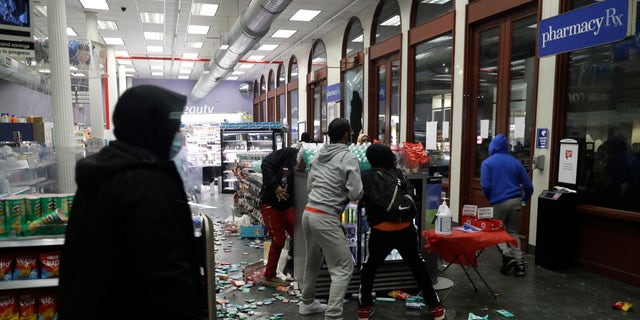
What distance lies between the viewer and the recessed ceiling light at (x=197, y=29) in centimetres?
1154

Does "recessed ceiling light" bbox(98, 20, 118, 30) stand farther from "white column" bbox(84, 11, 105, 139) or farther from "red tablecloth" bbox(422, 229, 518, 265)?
"red tablecloth" bbox(422, 229, 518, 265)

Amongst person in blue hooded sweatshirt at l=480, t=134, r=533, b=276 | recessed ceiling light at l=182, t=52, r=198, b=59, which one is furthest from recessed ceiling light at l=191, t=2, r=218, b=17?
person in blue hooded sweatshirt at l=480, t=134, r=533, b=276

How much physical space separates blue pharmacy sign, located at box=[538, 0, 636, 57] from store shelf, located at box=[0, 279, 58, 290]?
4502mm

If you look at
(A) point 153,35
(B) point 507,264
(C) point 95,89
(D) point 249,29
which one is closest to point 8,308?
(B) point 507,264

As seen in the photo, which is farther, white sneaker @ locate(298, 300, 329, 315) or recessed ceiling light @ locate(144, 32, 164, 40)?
recessed ceiling light @ locate(144, 32, 164, 40)

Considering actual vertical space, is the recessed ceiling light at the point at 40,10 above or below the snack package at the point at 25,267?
above

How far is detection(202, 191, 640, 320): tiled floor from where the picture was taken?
376 cm

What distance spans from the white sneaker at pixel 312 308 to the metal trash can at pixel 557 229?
2.84 metres

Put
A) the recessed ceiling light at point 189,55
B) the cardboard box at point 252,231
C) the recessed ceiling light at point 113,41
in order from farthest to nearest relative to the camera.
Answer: the recessed ceiling light at point 189,55, the recessed ceiling light at point 113,41, the cardboard box at point 252,231

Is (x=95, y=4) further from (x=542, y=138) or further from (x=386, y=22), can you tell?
(x=542, y=138)

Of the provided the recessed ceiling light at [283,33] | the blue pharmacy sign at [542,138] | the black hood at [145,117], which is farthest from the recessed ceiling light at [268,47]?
the black hood at [145,117]

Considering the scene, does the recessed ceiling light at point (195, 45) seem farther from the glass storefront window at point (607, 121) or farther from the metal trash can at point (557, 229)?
the metal trash can at point (557, 229)

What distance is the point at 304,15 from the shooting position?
1050 centimetres

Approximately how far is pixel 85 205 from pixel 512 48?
6.07m
